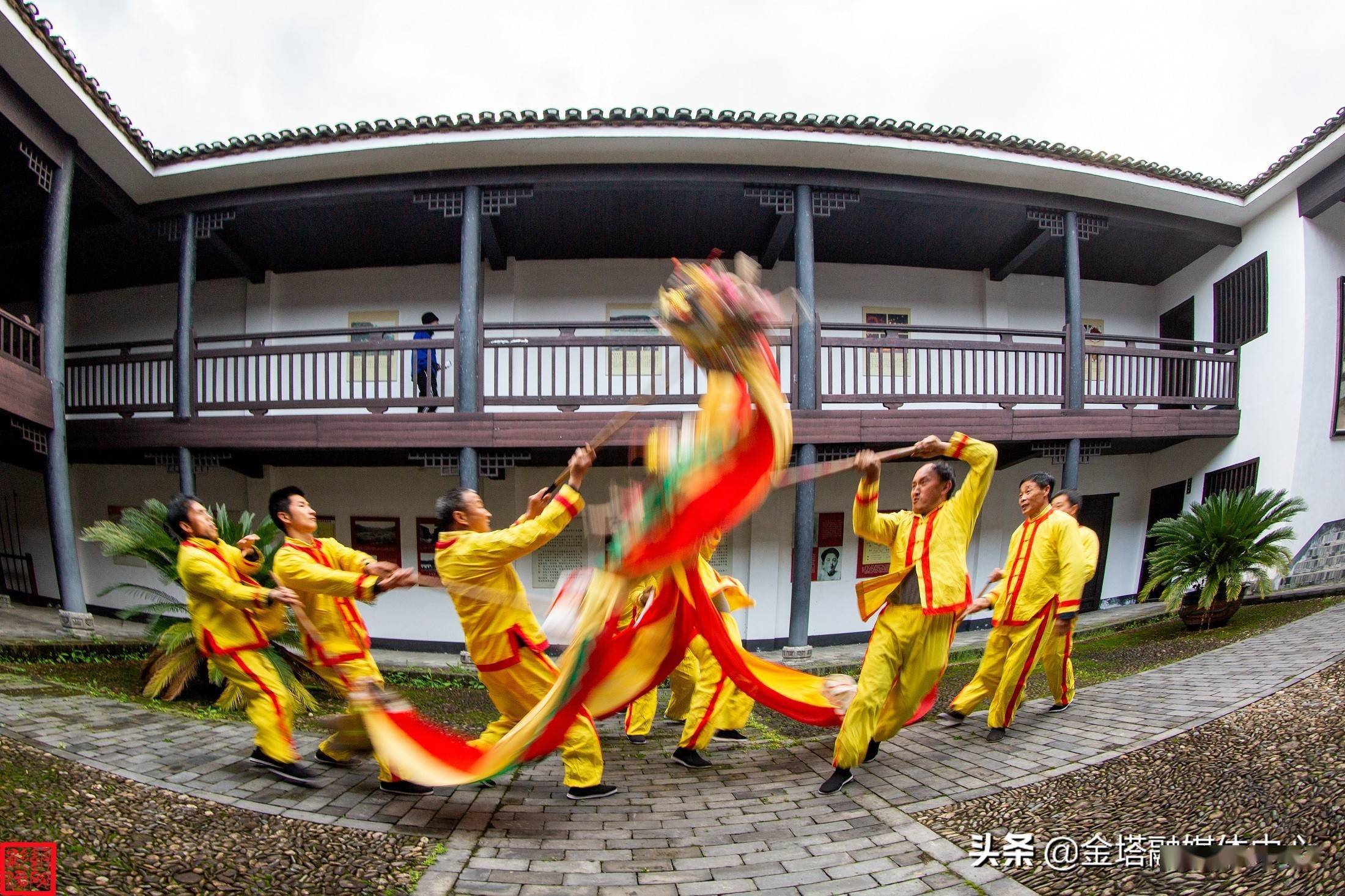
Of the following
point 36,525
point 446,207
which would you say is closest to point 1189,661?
point 446,207

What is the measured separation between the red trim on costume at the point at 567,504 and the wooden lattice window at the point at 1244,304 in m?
11.1

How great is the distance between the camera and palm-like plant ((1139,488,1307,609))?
305 inches

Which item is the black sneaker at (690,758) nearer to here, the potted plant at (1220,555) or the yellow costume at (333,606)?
the yellow costume at (333,606)

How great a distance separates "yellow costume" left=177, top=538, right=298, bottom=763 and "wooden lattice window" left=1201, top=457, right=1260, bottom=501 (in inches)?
453

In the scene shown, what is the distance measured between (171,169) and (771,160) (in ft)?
24.9

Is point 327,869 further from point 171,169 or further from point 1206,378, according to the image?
point 1206,378

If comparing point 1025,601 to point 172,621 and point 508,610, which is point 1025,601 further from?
point 172,621

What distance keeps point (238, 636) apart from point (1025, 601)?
5.26 m

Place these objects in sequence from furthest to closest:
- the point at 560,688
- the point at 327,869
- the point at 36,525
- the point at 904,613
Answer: the point at 36,525, the point at 904,613, the point at 560,688, the point at 327,869

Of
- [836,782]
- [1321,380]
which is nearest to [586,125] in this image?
[836,782]

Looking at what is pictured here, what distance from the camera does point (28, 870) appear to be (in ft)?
8.58

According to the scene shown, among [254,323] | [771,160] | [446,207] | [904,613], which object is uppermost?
[771,160]

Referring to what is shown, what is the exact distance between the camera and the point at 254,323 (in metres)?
10.6

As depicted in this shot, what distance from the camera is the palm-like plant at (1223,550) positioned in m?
7.75
